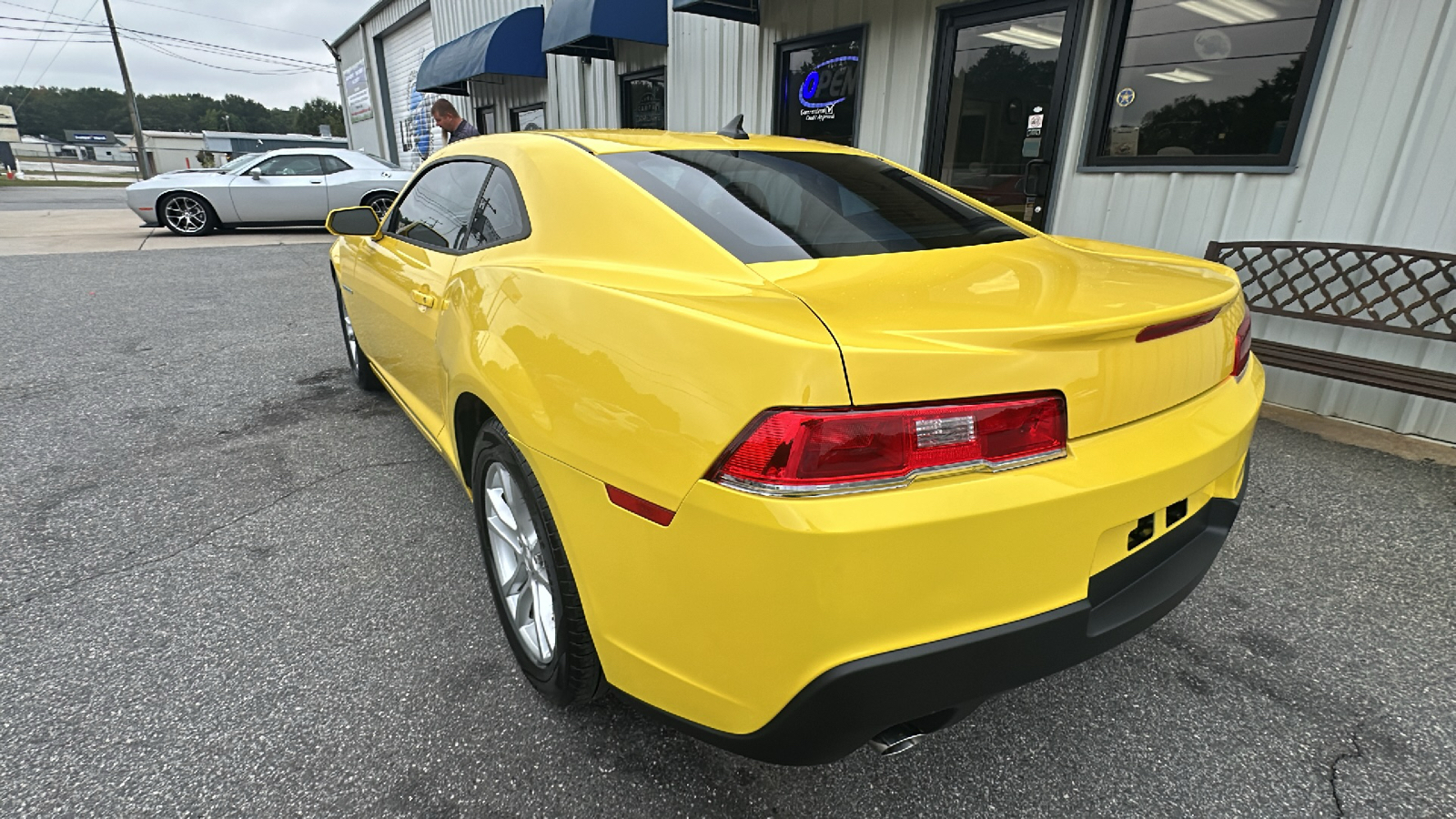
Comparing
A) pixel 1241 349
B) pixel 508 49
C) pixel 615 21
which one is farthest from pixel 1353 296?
pixel 508 49

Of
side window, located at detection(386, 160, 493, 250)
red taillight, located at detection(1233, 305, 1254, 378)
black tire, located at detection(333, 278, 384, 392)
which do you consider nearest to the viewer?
red taillight, located at detection(1233, 305, 1254, 378)

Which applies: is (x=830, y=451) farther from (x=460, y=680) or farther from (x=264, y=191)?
(x=264, y=191)

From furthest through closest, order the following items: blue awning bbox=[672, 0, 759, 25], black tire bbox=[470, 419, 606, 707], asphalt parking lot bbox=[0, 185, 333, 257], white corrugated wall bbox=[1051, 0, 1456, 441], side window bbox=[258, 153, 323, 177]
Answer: side window bbox=[258, 153, 323, 177], asphalt parking lot bbox=[0, 185, 333, 257], blue awning bbox=[672, 0, 759, 25], white corrugated wall bbox=[1051, 0, 1456, 441], black tire bbox=[470, 419, 606, 707]

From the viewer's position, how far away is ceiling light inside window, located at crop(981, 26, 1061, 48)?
16.5 ft

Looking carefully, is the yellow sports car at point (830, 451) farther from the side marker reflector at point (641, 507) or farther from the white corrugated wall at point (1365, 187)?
the white corrugated wall at point (1365, 187)

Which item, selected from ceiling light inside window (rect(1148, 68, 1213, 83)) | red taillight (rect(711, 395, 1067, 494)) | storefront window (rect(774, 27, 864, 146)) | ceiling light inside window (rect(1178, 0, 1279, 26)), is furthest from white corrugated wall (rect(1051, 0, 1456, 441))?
red taillight (rect(711, 395, 1067, 494))

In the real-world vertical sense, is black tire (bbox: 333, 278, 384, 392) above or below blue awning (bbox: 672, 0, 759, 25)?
below

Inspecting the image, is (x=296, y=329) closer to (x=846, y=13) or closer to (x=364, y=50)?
(x=846, y=13)

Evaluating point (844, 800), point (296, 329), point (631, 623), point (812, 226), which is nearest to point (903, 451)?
point (631, 623)

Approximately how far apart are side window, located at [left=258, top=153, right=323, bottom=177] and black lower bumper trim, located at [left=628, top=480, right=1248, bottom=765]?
14.0 meters

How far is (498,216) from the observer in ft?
7.35

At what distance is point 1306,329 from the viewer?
426cm

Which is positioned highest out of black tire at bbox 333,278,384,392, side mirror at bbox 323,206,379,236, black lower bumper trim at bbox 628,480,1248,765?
side mirror at bbox 323,206,379,236

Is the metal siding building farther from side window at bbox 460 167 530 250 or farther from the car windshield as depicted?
the car windshield
